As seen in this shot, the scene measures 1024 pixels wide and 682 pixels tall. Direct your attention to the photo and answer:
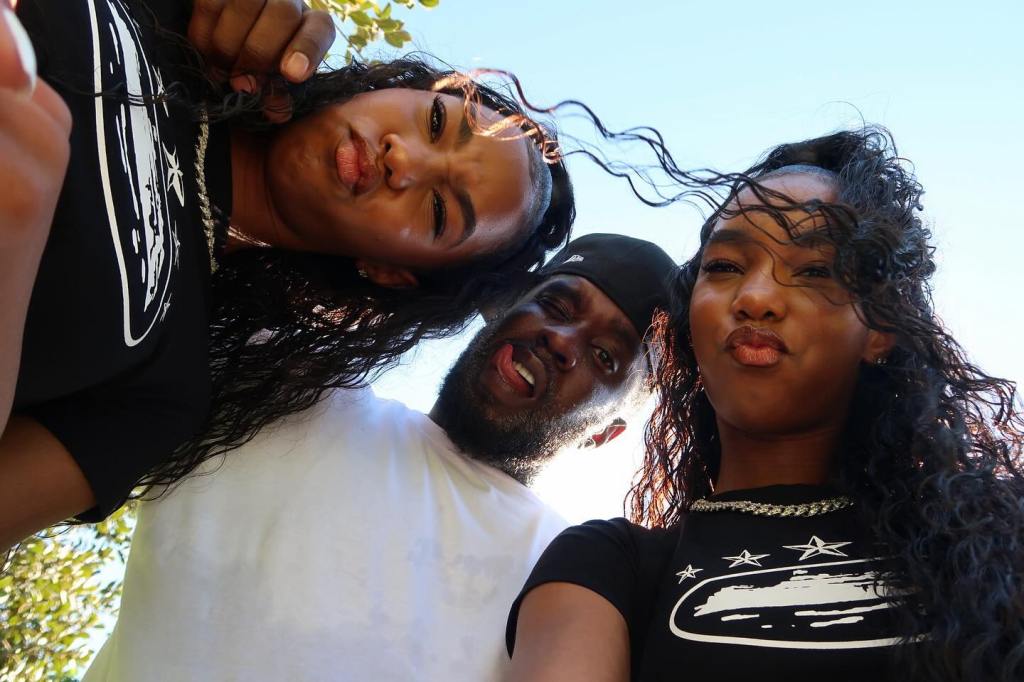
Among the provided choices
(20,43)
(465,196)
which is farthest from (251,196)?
(20,43)

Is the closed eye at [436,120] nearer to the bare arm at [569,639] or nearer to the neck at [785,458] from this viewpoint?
the neck at [785,458]

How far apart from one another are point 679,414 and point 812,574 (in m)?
0.84

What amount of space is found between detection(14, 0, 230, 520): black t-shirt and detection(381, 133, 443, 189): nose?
1.56 ft

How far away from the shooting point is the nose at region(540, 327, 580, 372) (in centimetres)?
351

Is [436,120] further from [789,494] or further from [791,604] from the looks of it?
[791,604]

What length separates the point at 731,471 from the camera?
2.41 meters

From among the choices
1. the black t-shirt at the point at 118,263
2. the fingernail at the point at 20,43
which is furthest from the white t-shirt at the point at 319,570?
the fingernail at the point at 20,43

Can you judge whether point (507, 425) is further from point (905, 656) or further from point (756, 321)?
point (905, 656)

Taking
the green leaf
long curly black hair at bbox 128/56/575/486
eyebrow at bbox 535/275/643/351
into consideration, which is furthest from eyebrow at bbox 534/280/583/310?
the green leaf

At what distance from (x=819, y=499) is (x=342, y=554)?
1.23 m

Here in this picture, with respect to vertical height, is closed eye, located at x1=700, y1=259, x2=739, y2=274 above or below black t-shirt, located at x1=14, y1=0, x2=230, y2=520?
above

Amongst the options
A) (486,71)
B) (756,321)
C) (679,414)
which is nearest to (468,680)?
(679,414)

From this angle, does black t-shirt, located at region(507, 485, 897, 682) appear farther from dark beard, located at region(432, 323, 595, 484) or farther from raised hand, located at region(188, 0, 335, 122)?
raised hand, located at region(188, 0, 335, 122)

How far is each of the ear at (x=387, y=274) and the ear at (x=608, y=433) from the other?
102cm
